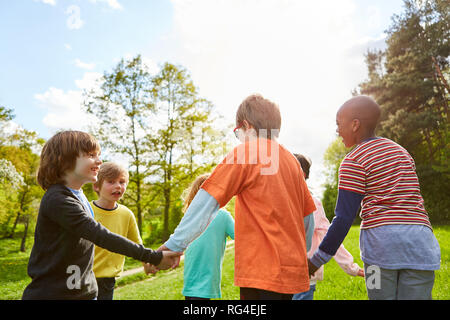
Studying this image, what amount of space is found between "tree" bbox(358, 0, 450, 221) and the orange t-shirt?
20.0 m

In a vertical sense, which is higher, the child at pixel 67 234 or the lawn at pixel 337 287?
the child at pixel 67 234

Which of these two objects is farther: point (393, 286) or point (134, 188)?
point (134, 188)

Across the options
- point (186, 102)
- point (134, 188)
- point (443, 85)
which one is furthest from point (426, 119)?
point (134, 188)

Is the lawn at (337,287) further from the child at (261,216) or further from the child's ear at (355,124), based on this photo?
the child at (261,216)

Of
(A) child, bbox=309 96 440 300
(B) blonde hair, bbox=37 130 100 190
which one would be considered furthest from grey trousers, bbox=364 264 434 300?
(B) blonde hair, bbox=37 130 100 190

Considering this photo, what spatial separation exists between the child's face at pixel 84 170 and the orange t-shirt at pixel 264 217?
102 centimetres

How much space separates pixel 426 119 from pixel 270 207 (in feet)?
69.5

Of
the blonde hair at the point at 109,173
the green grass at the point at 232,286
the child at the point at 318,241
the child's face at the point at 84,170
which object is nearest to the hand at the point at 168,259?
the child's face at the point at 84,170

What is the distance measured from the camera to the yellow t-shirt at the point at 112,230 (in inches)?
133

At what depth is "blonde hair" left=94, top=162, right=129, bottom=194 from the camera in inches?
144

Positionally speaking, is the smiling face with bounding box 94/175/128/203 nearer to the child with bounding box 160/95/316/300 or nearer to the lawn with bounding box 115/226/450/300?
the child with bounding box 160/95/316/300

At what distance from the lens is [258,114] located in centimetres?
228

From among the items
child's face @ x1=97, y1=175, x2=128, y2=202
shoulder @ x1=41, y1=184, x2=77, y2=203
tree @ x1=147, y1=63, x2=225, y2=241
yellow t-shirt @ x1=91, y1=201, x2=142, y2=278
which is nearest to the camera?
shoulder @ x1=41, y1=184, x2=77, y2=203
